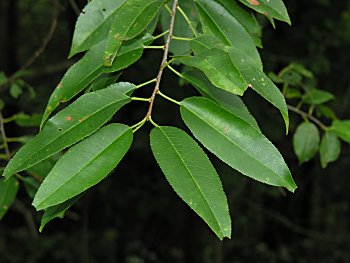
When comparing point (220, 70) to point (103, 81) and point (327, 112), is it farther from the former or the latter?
point (327, 112)

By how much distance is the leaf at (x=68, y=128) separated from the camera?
2.40ft

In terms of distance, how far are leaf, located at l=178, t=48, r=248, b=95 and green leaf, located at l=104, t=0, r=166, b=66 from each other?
92 millimetres

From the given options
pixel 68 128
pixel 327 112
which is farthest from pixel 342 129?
pixel 68 128

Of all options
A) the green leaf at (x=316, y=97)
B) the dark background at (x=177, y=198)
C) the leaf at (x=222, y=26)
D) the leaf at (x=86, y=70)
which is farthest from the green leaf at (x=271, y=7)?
the dark background at (x=177, y=198)

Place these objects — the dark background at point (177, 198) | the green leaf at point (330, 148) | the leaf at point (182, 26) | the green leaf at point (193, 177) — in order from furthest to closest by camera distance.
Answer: the dark background at point (177, 198) → the green leaf at point (330, 148) → the leaf at point (182, 26) → the green leaf at point (193, 177)

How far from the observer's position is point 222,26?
0.96 metres

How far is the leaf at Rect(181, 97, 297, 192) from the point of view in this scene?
2.37ft

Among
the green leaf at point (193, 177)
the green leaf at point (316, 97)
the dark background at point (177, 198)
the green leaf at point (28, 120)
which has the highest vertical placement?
the green leaf at point (193, 177)

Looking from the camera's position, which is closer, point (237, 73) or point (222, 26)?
point (237, 73)

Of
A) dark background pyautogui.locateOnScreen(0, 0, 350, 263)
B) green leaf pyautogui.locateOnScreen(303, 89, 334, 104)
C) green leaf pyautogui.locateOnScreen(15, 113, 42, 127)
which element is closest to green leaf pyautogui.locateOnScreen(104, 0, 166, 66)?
green leaf pyautogui.locateOnScreen(15, 113, 42, 127)

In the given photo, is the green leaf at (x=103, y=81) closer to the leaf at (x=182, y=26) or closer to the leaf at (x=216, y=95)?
the leaf at (x=216, y=95)

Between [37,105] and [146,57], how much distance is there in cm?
90

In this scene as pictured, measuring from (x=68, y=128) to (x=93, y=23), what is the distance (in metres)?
0.26

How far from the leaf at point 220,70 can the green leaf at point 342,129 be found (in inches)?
34.0
